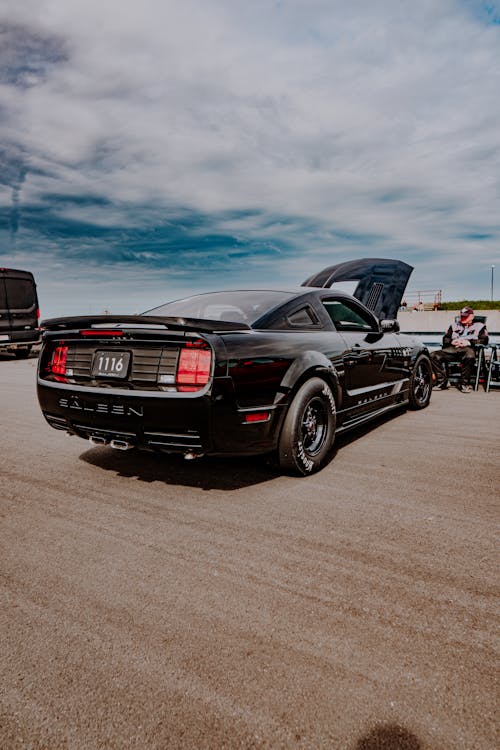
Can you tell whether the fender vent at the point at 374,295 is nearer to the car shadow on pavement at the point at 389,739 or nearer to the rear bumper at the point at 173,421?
the rear bumper at the point at 173,421

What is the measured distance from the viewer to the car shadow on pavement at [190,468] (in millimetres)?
3449

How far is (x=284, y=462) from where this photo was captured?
3402 mm

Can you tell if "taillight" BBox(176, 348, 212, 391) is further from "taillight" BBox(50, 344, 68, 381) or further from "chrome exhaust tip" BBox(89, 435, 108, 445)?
"taillight" BBox(50, 344, 68, 381)

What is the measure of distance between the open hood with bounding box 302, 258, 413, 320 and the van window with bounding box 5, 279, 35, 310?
9.73 metres

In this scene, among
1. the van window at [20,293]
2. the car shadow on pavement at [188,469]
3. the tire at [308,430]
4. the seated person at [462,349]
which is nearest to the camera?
the tire at [308,430]

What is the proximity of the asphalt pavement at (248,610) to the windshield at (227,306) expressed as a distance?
1.21 metres

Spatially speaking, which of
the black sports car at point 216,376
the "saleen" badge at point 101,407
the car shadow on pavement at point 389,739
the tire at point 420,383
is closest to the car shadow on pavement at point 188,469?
the black sports car at point 216,376

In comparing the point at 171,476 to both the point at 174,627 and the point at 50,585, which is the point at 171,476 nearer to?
the point at 50,585

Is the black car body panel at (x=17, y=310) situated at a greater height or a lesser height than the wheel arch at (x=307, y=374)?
greater

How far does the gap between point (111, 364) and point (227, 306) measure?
1.20 m

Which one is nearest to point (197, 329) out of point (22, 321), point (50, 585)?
point (50, 585)

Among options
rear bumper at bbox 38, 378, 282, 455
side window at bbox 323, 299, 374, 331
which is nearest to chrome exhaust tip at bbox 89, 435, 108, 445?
rear bumper at bbox 38, 378, 282, 455

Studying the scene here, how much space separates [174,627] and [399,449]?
2970 millimetres

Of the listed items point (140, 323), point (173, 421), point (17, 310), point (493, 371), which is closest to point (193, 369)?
point (173, 421)
